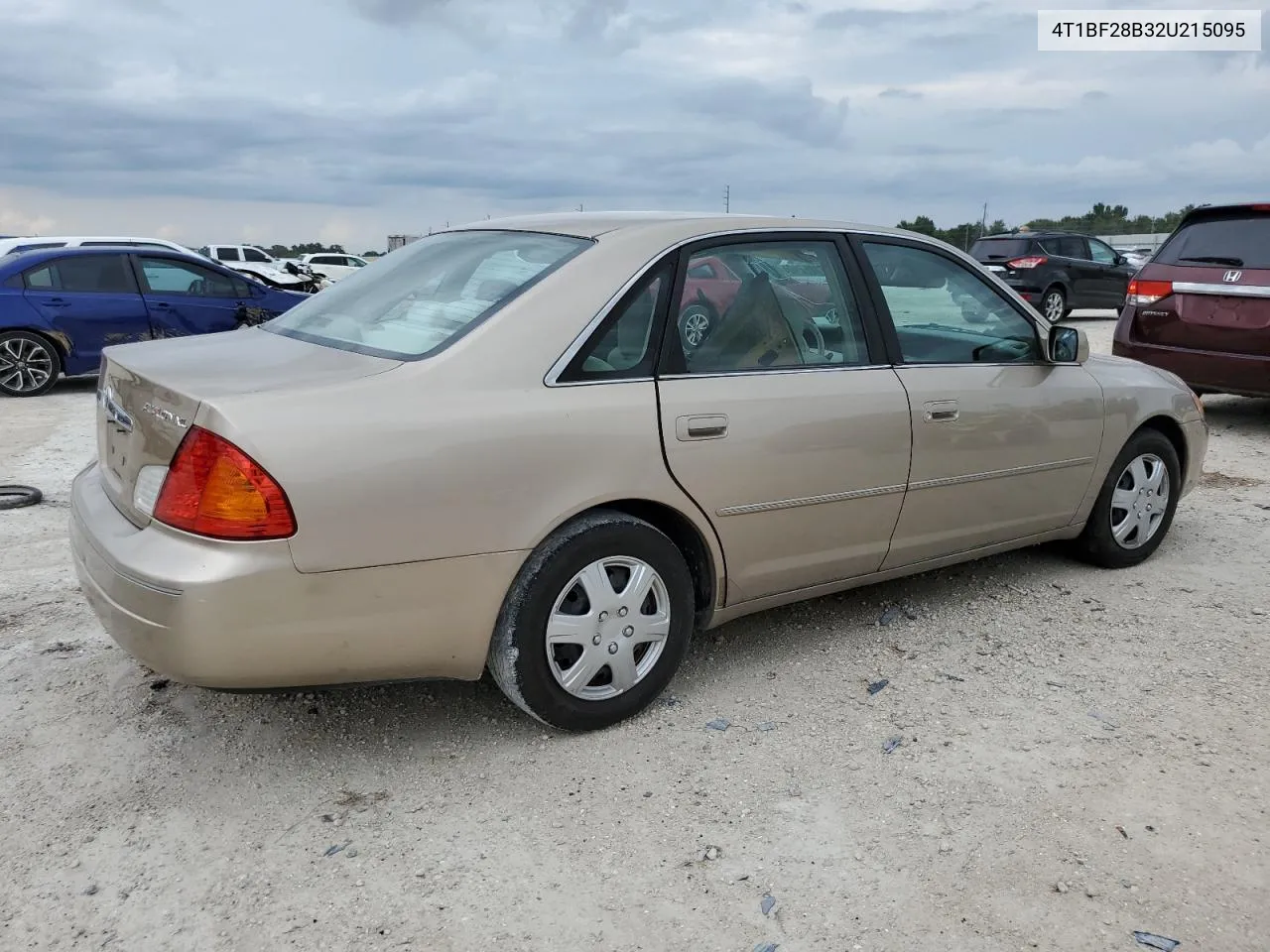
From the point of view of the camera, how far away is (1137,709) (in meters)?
3.36

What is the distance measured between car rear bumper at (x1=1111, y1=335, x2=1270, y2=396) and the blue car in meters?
7.99

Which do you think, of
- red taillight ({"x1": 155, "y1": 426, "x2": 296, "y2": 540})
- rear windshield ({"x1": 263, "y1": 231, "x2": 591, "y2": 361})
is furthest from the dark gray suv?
red taillight ({"x1": 155, "y1": 426, "x2": 296, "y2": 540})

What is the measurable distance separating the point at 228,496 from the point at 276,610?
0.30m

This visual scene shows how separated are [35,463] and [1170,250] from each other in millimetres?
8252

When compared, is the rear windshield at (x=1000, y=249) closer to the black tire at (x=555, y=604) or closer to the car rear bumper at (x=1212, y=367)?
the car rear bumper at (x=1212, y=367)

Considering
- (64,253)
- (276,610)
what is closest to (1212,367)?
(276,610)

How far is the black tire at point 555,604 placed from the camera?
289cm

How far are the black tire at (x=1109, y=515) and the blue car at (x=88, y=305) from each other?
7.84 m

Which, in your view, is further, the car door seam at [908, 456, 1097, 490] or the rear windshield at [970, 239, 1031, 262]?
the rear windshield at [970, 239, 1031, 262]

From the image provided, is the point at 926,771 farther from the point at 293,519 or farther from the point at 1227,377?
the point at 1227,377

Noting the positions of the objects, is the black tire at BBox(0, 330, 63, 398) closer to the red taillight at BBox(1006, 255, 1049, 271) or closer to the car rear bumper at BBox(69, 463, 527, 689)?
the car rear bumper at BBox(69, 463, 527, 689)

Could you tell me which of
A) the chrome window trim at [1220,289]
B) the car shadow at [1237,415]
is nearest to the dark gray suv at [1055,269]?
the car shadow at [1237,415]

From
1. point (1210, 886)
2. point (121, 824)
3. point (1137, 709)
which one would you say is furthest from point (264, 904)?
point (1137, 709)

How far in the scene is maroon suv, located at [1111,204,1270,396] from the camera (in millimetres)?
7254
